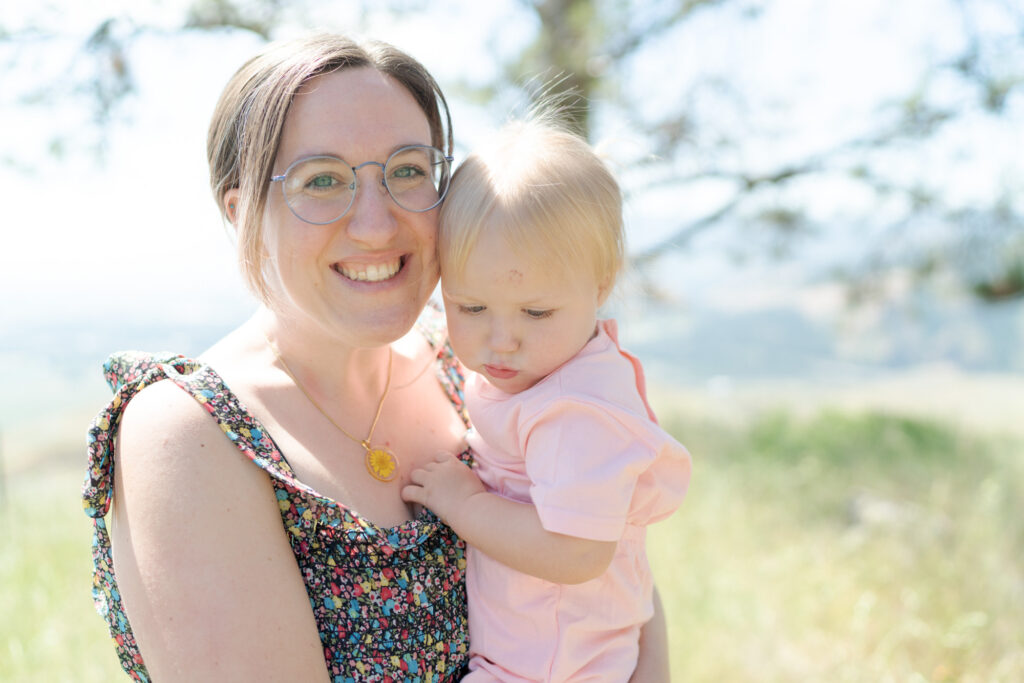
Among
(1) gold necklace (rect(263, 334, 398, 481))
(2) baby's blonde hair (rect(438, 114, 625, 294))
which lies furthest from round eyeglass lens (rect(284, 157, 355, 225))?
(1) gold necklace (rect(263, 334, 398, 481))

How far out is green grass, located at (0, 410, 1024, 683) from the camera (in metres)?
3.16

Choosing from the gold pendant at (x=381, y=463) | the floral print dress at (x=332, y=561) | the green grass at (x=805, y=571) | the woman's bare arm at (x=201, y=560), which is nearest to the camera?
the woman's bare arm at (x=201, y=560)

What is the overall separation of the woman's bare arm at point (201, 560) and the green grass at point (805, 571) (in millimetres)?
1959

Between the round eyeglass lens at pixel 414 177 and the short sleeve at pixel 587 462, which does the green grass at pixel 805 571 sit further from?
the round eyeglass lens at pixel 414 177

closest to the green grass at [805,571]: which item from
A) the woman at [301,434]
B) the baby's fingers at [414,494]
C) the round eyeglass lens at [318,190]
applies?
the woman at [301,434]

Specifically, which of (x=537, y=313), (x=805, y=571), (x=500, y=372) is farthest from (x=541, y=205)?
(x=805, y=571)

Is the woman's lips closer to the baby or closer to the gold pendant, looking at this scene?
the baby

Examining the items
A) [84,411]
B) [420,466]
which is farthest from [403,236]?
[84,411]

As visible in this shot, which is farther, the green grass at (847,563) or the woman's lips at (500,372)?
the green grass at (847,563)

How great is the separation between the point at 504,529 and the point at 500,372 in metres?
0.30

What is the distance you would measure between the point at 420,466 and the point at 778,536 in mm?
3425

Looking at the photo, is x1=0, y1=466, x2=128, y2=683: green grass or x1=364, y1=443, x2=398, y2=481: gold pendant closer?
x1=364, y1=443, x2=398, y2=481: gold pendant

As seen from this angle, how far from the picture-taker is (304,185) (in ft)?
4.86

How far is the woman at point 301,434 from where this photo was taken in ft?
4.04
